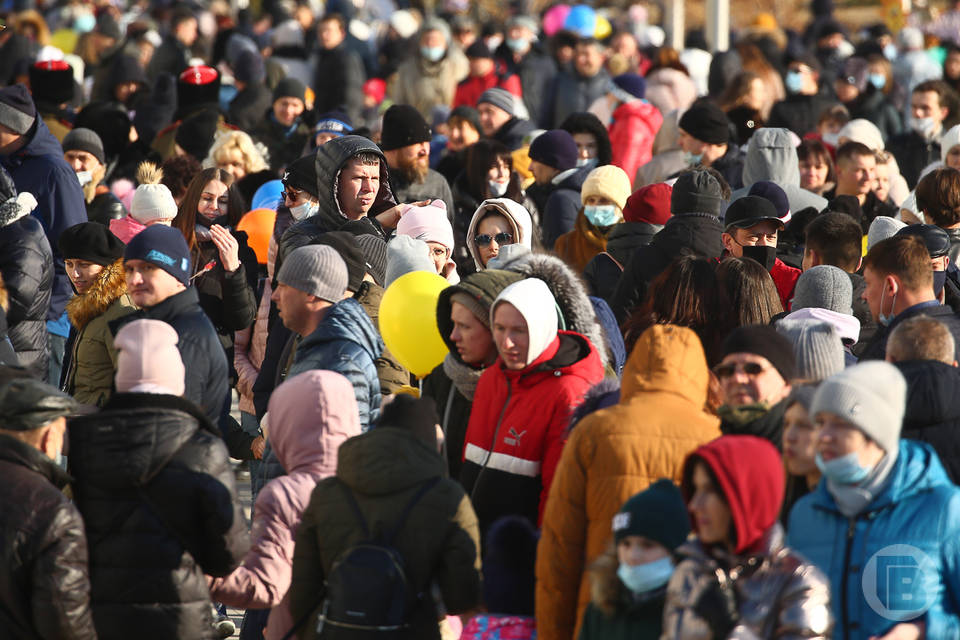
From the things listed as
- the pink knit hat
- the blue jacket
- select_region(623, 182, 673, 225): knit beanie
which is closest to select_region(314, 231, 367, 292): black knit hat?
the pink knit hat

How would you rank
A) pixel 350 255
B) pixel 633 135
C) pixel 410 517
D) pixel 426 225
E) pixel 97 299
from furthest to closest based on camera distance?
pixel 633 135 < pixel 426 225 < pixel 97 299 < pixel 350 255 < pixel 410 517

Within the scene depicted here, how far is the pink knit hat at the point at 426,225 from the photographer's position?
Result: 276 inches

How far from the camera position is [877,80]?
14.2m

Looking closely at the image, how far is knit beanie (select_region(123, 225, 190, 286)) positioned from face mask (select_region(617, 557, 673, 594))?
258 centimetres

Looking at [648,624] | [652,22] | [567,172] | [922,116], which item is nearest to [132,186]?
[567,172]

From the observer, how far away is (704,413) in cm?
453

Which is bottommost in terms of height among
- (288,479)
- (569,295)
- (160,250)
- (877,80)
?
(288,479)

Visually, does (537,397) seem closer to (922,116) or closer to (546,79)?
(922,116)

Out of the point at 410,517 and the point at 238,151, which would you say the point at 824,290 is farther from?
the point at 238,151

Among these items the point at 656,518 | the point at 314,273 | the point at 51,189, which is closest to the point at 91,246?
the point at 51,189

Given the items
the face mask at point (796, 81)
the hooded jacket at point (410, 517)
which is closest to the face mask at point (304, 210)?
the hooded jacket at point (410, 517)

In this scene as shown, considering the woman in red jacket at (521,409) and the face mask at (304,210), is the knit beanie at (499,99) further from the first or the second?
the woman in red jacket at (521,409)

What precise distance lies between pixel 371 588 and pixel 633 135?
7759 millimetres

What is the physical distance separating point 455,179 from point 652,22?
21.6 meters
